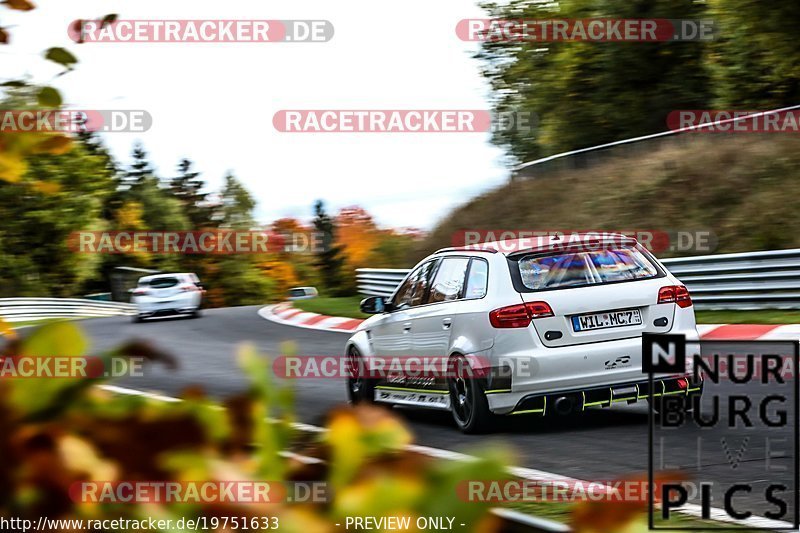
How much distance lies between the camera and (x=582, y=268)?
891 cm

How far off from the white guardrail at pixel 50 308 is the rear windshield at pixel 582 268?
95.3 feet

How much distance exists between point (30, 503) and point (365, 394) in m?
9.65

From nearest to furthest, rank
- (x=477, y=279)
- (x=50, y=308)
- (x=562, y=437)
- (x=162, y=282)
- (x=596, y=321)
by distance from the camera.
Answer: (x=562, y=437) < (x=596, y=321) < (x=477, y=279) < (x=162, y=282) < (x=50, y=308)

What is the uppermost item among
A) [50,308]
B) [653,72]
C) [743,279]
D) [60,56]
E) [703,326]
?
[653,72]

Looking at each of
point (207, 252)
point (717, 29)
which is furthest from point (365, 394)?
point (207, 252)

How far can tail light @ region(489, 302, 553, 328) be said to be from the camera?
8.73 meters

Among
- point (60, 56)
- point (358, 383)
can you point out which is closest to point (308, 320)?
point (358, 383)

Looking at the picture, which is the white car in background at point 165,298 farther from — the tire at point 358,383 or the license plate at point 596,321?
the license plate at point 596,321

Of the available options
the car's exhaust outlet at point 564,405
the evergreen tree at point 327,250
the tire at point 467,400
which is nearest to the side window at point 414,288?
the tire at point 467,400

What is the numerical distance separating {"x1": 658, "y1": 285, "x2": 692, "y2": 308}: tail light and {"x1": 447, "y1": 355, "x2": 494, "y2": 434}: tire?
1.47 meters

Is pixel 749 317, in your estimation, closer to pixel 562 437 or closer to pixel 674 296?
pixel 674 296

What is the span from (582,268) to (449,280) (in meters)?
1.21

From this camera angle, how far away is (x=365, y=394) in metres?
10.9

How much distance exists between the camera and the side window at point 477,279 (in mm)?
9086
